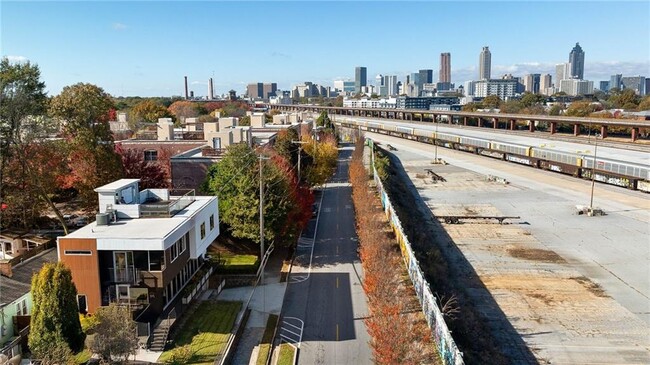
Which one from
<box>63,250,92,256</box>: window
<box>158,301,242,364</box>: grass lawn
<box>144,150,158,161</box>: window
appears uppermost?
<box>144,150,158,161</box>: window

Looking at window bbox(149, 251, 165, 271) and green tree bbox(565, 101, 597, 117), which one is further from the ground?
green tree bbox(565, 101, 597, 117)

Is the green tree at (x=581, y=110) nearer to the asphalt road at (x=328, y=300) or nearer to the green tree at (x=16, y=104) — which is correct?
the asphalt road at (x=328, y=300)

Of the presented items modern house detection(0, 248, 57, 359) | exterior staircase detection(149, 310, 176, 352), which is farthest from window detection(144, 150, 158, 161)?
exterior staircase detection(149, 310, 176, 352)

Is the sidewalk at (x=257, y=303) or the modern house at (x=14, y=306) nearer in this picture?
the modern house at (x=14, y=306)

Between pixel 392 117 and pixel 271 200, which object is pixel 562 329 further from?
pixel 392 117

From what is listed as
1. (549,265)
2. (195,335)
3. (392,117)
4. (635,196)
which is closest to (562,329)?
(549,265)

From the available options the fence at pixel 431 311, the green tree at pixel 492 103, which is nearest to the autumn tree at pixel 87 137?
the fence at pixel 431 311

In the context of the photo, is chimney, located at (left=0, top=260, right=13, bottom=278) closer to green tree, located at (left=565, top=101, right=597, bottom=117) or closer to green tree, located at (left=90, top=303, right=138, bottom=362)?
green tree, located at (left=90, top=303, right=138, bottom=362)
